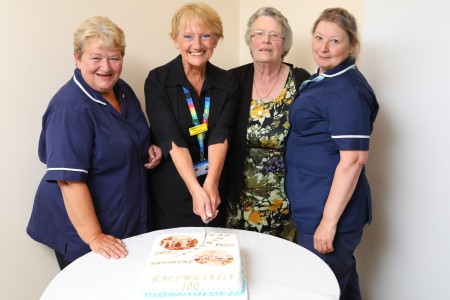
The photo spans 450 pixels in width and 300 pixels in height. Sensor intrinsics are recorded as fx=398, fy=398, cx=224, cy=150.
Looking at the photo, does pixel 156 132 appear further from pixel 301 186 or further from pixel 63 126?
pixel 301 186

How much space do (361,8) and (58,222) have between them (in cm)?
182

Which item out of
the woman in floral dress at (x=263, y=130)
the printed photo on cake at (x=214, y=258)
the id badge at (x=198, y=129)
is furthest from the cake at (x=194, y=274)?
the woman in floral dress at (x=263, y=130)

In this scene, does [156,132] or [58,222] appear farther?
[156,132]

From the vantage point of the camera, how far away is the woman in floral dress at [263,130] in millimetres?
1912

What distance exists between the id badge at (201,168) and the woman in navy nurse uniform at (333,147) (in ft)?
1.27

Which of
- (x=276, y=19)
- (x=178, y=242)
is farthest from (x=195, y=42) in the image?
(x=178, y=242)

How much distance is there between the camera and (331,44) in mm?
1621

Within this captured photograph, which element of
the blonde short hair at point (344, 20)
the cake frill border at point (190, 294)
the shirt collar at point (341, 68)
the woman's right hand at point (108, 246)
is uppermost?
the blonde short hair at point (344, 20)

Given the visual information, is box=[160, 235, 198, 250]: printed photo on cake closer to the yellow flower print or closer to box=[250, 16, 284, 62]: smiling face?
the yellow flower print

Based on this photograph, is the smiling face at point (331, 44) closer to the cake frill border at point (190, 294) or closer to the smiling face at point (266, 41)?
the smiling face at point (266, 41)

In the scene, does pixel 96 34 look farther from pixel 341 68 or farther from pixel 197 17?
pixel 341 68

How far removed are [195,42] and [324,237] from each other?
97 centimetres

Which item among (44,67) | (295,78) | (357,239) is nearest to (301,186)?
(357,239)

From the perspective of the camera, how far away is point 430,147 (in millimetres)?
1921
